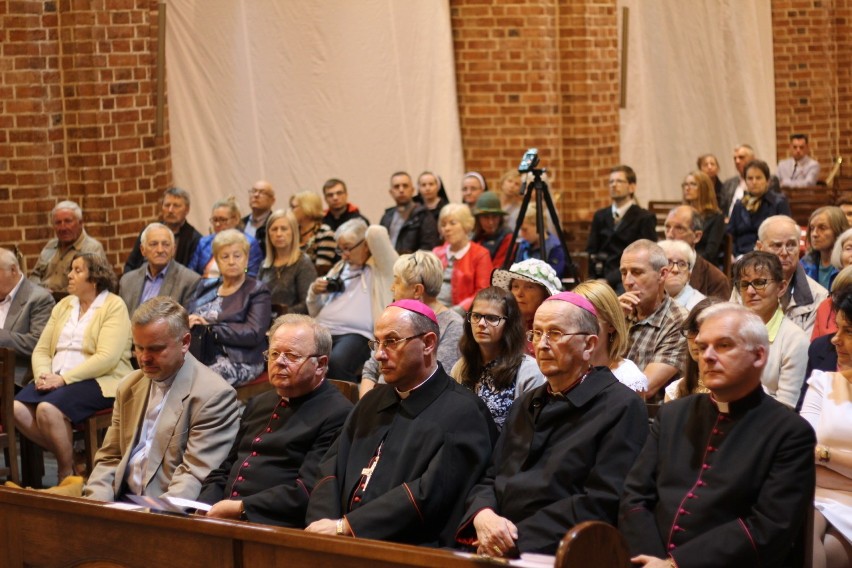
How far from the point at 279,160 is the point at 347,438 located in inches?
251

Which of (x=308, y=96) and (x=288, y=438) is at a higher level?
(x=308, y=96)

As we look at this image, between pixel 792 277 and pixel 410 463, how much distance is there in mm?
2841

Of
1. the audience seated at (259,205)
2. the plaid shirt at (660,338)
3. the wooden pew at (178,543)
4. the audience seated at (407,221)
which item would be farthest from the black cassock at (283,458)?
the audience seated at (259,205)

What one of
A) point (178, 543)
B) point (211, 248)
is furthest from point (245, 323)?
point (178, 543)

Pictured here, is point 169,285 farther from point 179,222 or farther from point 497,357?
point 497,357

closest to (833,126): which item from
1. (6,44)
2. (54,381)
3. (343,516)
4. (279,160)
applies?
(279,160)

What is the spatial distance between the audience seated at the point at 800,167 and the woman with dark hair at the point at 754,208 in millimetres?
4354

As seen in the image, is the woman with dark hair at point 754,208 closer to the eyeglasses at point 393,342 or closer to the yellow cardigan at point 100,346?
the yellow cardigan at point 100,346

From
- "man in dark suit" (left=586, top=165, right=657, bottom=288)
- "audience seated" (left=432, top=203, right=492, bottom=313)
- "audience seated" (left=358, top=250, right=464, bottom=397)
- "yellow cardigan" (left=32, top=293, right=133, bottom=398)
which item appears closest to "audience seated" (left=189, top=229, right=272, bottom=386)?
"yellow cardigan" (left=32, top=293, right=133, bottom=398)

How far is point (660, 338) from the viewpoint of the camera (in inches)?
203

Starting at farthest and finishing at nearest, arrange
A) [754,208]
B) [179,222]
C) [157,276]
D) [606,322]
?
1. [754,208]
2. [179,222]
3. [157,276]
4. [606,322]

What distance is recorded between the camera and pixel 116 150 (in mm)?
8320

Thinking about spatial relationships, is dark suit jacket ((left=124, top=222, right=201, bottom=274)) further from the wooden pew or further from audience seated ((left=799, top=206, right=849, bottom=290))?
the wooden pew

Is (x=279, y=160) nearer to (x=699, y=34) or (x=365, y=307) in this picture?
(x=365, y=307)
